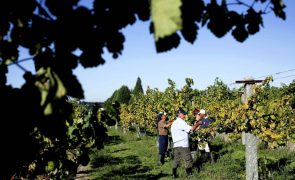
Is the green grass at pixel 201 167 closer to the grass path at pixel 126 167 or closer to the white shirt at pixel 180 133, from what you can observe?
the grass path at pixel 126 167

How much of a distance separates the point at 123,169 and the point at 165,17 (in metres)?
11.3

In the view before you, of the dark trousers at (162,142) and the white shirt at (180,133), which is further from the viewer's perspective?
the dark trousers at (162,142)

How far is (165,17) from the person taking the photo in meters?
1.05

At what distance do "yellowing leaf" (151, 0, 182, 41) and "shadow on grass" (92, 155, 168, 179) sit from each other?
9495 mm

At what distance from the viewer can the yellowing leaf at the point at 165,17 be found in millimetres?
1021

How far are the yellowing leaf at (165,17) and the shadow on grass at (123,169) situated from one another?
9.50 meters

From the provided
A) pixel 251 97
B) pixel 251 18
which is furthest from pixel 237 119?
pixel 251 18

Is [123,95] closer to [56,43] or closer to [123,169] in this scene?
[123,169]

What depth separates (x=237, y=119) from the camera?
767 cm

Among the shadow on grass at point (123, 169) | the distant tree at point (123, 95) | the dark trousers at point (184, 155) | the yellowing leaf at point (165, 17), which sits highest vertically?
the distant tree at point (123, 95)

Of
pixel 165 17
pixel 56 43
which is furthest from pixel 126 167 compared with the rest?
pixel 165 17

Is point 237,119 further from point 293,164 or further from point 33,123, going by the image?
point 33,123

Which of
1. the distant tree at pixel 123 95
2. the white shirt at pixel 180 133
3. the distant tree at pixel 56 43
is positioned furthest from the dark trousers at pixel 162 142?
the distant tree at pixel 123 95

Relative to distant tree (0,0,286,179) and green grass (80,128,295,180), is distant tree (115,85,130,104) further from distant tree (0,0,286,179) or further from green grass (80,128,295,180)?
distant tree (0,0,286,179)
